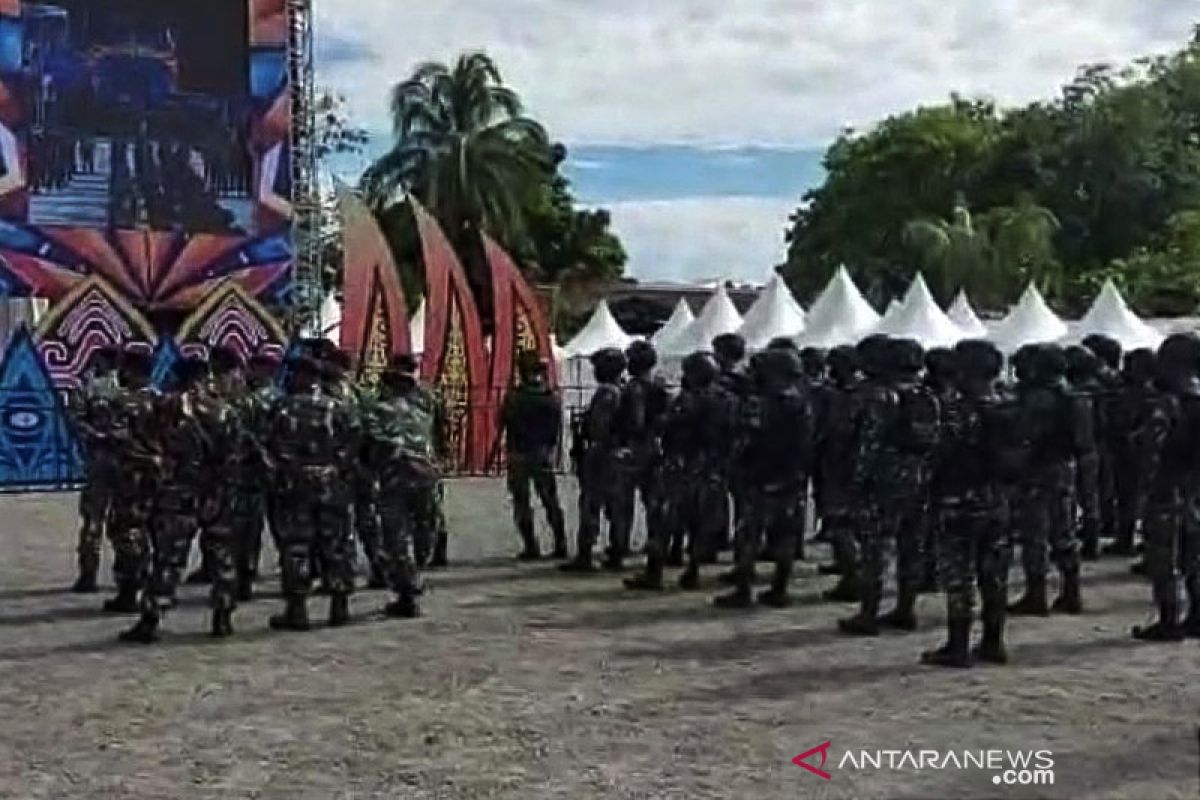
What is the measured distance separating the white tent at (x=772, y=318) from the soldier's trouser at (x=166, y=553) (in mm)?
16322

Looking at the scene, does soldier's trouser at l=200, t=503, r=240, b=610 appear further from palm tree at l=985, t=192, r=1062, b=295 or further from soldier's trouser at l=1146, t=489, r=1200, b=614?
palm tree at l=985, t=192, r=1062, b=295

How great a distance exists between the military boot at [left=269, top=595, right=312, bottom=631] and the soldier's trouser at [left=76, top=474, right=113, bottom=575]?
4.42ft

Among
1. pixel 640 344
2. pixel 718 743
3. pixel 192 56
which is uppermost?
pixel 192 56

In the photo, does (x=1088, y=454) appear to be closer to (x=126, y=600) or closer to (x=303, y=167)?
(x=126, y=600)

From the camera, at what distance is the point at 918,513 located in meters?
10.7

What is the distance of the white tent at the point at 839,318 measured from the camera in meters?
26.0

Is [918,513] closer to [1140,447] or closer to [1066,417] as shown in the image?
[1066,417]

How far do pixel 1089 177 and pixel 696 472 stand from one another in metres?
42.4

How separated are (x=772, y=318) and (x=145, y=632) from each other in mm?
17649

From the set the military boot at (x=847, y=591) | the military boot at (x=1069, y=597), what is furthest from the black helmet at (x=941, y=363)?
the military boot at (x=1069, y=597)

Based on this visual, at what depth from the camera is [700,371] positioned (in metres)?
12.5

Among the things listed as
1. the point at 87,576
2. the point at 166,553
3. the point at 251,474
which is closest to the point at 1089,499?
the point at 251,474

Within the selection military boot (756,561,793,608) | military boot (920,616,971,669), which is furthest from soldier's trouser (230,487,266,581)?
military boot (920,616,971,669)

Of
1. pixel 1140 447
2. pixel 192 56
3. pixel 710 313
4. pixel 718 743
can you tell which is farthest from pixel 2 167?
pixel 718 743
